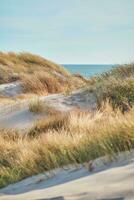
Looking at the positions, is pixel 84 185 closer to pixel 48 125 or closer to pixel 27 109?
pixel 48 125

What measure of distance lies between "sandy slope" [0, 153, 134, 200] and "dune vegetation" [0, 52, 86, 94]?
31.0 ft

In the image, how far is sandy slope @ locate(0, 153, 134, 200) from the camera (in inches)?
151

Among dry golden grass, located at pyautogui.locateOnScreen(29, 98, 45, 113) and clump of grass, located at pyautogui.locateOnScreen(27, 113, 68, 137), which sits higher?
dry golden grass, located at pyautogui.locateOnScreen(29, 98, 45, 113)

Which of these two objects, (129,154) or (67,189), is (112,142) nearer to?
(129,154)

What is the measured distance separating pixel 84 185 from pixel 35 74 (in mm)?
13388

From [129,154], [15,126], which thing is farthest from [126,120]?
[15,126]

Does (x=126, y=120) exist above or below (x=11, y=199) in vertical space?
above

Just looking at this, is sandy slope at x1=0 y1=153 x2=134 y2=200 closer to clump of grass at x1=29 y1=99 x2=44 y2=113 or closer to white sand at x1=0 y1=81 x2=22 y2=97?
clump of grass at x1=29 y1=99 x2=44 y2=113

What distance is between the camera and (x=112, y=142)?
5.45m

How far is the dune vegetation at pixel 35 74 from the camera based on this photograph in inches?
628

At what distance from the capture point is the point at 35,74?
1747 cm

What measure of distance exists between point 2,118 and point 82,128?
371 cm

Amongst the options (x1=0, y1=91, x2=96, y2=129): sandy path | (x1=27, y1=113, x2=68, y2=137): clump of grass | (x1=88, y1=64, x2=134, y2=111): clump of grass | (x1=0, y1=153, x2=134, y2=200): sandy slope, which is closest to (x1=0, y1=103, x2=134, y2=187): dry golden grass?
(x1=0, y1=153, x2=134, y2=200): sandy slope

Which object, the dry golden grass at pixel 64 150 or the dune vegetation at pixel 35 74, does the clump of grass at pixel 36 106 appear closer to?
the dune vegetation at pixel 35 74
